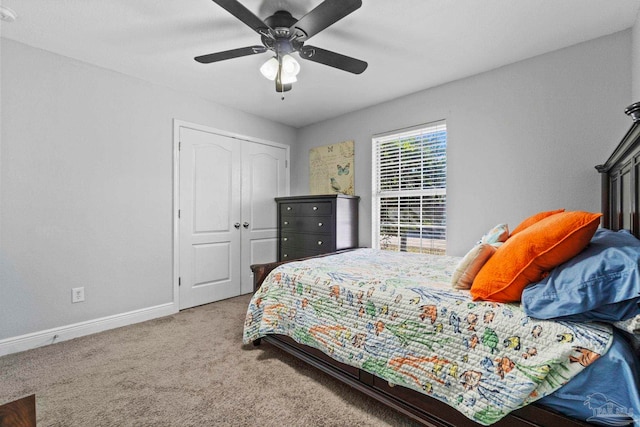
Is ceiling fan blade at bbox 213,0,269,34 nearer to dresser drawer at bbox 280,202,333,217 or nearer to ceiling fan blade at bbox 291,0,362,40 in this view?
ceiling fan blade at bbox 291,0,362,40

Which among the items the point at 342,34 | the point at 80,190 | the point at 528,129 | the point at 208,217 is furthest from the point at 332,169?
the point at 80,190

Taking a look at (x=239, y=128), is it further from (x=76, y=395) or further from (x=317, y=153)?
(x=76, y=395)

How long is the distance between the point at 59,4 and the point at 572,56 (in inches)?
147

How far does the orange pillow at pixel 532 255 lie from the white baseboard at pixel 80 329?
303 centimetres

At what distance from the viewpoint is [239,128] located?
12.4 ft

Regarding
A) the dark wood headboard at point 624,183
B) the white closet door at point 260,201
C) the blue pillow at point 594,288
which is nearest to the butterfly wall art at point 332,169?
the white closet door at point 260,201

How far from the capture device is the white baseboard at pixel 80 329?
7.32 ft

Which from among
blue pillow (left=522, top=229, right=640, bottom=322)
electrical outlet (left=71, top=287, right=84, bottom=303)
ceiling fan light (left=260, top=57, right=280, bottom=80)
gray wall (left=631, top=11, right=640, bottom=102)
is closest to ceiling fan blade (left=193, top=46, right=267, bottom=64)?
ceiling fan light (left=260, top=57, right=280, bottom=80)

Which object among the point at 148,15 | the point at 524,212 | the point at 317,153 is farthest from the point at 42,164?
the point at 524,212

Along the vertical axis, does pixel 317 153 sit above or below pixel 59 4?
below

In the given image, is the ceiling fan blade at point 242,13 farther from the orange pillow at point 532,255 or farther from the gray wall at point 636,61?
the gray wall at point 636,61

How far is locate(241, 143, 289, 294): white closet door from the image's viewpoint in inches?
153

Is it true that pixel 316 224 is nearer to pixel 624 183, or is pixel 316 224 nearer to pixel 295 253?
pixel 295 253

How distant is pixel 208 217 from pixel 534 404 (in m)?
3.31
